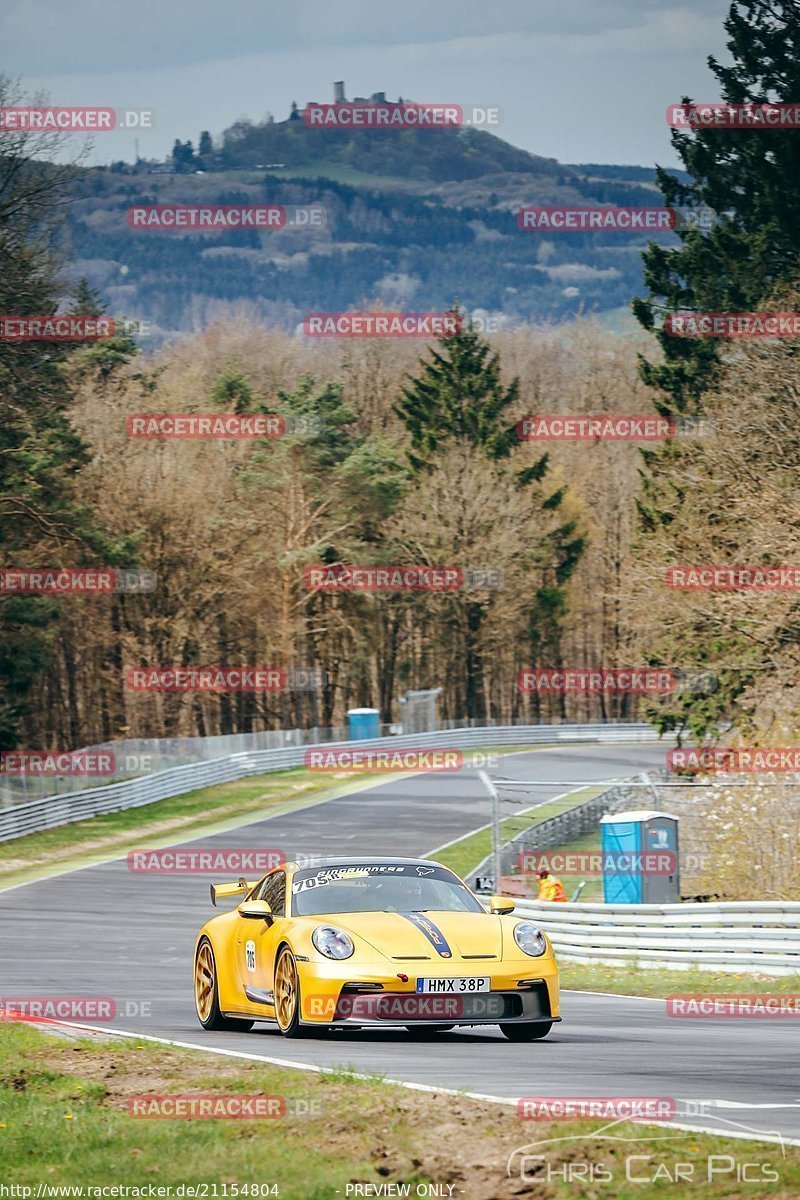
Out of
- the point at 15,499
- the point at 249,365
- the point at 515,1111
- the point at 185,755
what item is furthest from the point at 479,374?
the point at 515,1111

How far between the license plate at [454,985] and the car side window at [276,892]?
1.59 m

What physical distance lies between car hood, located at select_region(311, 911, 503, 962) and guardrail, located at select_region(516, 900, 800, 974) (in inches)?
316

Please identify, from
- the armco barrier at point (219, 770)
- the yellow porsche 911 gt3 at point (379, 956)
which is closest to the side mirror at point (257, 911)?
the yellow porsche 911 gt3 at point (379, 956)

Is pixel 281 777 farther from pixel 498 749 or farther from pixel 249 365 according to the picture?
pixel 249 365

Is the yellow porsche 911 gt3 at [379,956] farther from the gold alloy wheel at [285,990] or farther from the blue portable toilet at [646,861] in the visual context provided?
the blue portable toilet at [646,861]

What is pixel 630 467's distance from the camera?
94812 mm

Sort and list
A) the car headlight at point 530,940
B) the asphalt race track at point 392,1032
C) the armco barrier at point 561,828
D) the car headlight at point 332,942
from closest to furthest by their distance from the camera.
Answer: the asphalt race track at point 392,1032, the car headlight at point 332,942, the car headlight at point 530,940, the armco barrier at point 561,828

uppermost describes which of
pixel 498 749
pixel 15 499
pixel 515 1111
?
pixel 15 499

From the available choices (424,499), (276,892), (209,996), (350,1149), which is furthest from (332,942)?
(424,499)

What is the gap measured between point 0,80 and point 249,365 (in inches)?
2617

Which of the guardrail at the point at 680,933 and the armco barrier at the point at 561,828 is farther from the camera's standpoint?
the armco barrier at the point at 561,828

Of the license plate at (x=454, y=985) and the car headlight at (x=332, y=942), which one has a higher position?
the car headlight at (x=332, y=942)

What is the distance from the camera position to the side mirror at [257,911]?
12336mm

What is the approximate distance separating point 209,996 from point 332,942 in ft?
8.00
